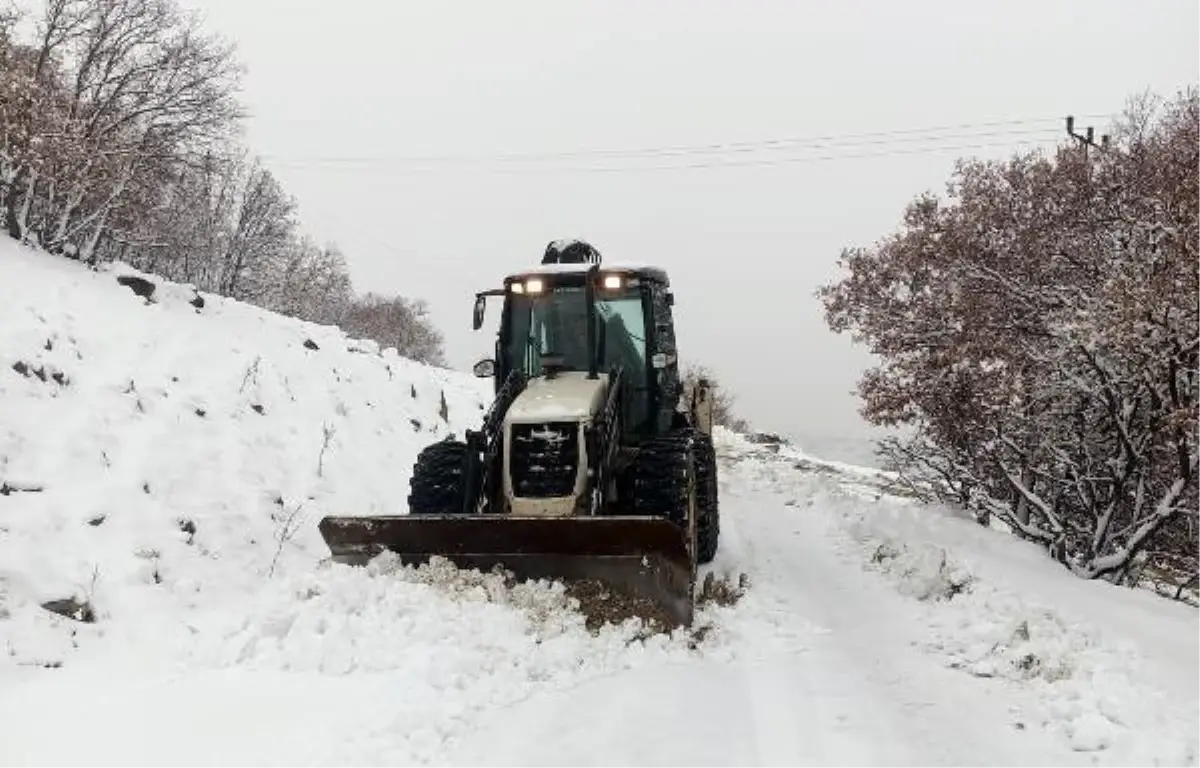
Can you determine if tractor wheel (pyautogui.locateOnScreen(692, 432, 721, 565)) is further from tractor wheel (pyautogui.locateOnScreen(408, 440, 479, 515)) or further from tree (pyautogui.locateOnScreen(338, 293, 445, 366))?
tree (pyautogui.locateOnScreen(338, 293, 445, 366))

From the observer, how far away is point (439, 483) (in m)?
7.41

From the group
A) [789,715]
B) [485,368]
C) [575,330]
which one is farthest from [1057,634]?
[485,368]

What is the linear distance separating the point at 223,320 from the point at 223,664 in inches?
364

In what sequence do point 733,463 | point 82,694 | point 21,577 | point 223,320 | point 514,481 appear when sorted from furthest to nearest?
point 733,463, point 223,320, point 514,481, point 21,577, point 82,694

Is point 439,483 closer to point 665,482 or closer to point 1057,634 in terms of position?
point 665,482

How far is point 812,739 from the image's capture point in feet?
14.7

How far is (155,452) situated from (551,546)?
4.76m

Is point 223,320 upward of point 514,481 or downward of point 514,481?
upward

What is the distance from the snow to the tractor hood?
54.4 inches

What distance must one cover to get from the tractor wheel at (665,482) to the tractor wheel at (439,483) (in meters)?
1.33

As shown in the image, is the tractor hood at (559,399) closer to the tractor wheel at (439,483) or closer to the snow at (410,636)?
the tractor wheel at (439,483)

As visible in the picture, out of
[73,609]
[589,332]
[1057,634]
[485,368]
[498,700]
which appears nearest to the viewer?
[498,700]

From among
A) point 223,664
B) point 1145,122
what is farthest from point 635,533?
point 1145,122

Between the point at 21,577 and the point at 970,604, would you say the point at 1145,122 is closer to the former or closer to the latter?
the point at 970,604
